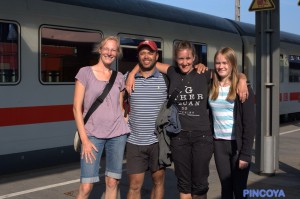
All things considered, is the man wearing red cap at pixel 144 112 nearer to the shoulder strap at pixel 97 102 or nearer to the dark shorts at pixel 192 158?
the dark shorts at pixel 192 158

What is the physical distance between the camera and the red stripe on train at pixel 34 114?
19.4 ft

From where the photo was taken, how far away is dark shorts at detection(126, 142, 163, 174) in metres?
3.86

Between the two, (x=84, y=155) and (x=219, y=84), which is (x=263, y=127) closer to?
(x=219, y=84)

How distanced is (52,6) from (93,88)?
3.35 m

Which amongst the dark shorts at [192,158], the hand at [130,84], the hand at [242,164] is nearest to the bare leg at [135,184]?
the dark shorts at [192,158]

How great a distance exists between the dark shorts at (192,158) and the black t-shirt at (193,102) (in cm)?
8

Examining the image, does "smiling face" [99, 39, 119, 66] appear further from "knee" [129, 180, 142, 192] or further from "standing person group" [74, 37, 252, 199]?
"knee" [129, 180, 142, 192]

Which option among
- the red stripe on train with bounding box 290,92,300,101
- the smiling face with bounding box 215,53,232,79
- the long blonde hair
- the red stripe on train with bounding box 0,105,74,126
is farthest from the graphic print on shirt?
the red stripe on train with bounding box 290,92,300,101

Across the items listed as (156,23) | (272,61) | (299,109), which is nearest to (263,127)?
(272,61)

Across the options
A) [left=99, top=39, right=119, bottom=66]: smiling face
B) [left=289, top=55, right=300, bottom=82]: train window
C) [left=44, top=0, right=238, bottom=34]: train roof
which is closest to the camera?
[left=99, top=39, right=119, bottom=66]: smiling face

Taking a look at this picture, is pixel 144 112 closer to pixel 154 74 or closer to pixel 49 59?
pixel 154 74

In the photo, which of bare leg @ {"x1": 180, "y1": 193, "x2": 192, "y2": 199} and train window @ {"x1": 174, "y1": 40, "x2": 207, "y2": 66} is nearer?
bare leg @ {"x1": 180, "y1": 193, "x2": 192, "y2": 199}

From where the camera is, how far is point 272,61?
21.8 feet

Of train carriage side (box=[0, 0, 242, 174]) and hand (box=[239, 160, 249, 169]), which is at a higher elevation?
train carriage side (box=[0, 0, 242, 174])
